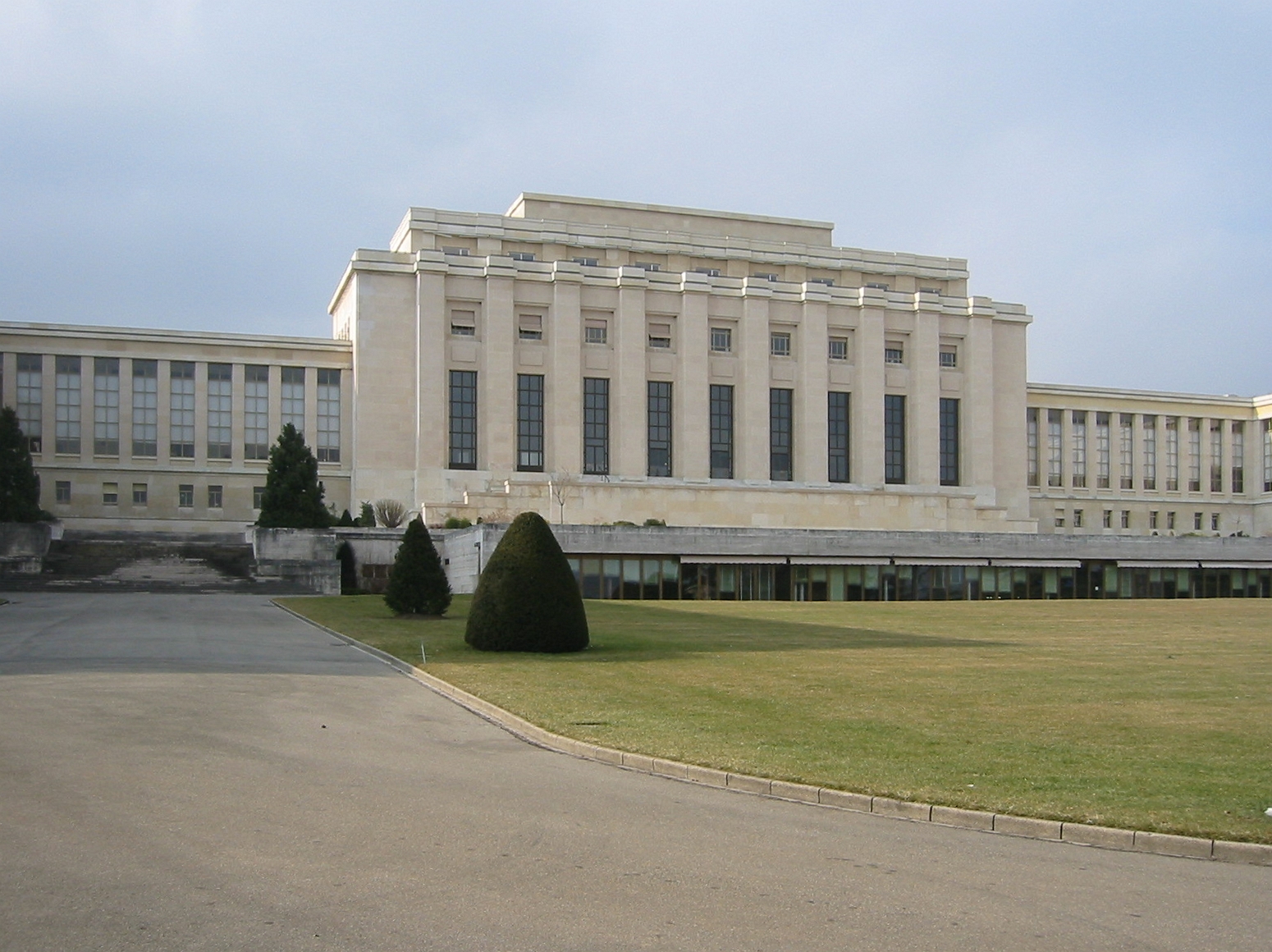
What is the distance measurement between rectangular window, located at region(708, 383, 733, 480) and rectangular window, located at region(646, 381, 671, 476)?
8.72 ft

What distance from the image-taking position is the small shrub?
6488 centimetres

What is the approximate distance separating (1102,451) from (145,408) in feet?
211

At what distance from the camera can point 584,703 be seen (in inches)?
669

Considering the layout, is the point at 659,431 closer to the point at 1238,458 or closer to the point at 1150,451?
the point at 1150,451

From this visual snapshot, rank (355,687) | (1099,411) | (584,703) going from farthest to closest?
1. (1099,411)
2. (355,687)
3. (584,703)

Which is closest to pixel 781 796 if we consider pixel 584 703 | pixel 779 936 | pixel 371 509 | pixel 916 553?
pixel 779 936

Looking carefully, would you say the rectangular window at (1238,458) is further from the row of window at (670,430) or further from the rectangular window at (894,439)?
the rectangular window at (894,439)

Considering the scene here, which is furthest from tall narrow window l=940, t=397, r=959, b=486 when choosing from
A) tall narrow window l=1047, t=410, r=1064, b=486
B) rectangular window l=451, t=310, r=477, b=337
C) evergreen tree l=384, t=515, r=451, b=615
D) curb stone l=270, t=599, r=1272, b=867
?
curb stone l=270, t=599, r=1272, b=867

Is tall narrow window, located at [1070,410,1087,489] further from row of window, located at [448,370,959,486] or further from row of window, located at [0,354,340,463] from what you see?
row of window, located at [0,354,340,463]

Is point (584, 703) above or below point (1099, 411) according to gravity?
below

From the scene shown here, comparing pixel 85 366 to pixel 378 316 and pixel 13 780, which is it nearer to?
pixel 378 316

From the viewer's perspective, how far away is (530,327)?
76812 mm

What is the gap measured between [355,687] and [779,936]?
13.0m

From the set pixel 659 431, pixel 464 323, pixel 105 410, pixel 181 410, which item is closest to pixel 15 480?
pixel 105 410
